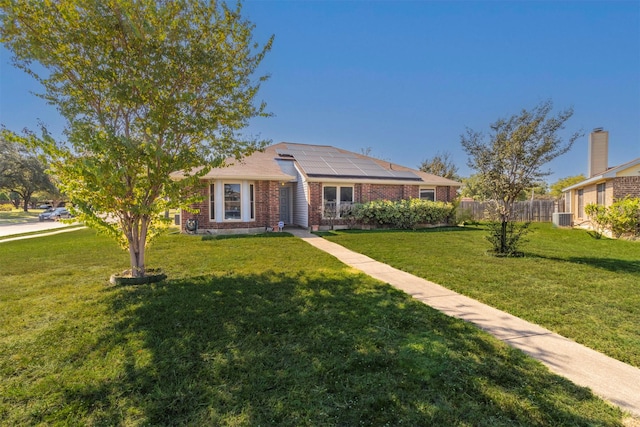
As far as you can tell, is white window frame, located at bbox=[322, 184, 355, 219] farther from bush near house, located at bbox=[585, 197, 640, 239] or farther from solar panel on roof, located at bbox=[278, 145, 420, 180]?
bush near house, located at bbox=[585, 197, 640, 239]

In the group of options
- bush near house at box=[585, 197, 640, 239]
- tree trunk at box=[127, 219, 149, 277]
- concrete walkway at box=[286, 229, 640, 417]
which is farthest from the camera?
bush near house at box=[585, 197, 640, 239]

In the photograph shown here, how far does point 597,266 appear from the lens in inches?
272

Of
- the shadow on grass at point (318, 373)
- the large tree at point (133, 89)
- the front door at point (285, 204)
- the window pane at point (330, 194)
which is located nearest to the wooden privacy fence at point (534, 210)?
the window pane at point (330, 194)

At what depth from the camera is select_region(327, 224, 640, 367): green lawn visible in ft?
11.9

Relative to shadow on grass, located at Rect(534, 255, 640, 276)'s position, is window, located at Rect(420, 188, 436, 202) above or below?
above

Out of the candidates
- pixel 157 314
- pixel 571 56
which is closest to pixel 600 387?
pixel 157 314

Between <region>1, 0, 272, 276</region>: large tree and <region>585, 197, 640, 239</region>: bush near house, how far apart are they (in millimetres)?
14841

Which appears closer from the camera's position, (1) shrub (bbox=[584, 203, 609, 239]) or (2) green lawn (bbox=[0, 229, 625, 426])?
(2) green lawn (bbox=[0, 229, 625, 426])

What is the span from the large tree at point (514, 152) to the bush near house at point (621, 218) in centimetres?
621

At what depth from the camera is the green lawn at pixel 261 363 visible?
220cm

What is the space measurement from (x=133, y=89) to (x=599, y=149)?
22.6 m

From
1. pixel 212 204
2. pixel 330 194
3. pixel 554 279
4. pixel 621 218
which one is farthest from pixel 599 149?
pixel 212 204

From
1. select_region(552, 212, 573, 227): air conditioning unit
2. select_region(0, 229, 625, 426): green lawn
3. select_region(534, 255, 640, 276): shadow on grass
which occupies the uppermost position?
select_region(552, 212, 573, 227): air conditioning unit

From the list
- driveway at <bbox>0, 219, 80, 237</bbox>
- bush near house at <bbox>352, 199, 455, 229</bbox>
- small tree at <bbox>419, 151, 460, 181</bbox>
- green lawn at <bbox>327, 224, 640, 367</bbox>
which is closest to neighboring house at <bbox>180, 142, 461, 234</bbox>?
bush near house at <bbox>352, 199, 455, 229</bbox>
